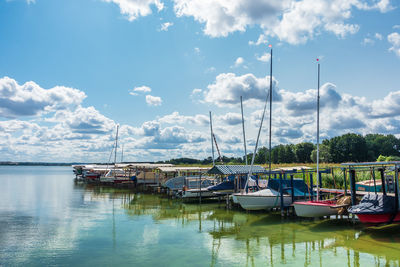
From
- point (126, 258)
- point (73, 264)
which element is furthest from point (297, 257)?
point (73, 264)

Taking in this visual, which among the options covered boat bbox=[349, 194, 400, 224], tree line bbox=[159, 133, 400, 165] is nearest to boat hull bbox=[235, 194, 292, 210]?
covered boat bbox=[349, 194, 400, 224]

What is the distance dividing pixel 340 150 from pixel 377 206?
9601 centimetres

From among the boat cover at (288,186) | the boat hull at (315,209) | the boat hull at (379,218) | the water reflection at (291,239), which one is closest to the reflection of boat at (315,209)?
the boat hull at (315,209)

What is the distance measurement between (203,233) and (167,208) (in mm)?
10661

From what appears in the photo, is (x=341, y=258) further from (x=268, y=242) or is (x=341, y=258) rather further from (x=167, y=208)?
(x=167, y=208)

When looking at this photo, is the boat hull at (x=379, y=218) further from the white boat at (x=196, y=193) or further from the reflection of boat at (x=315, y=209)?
the white boat at (x=196, y=193)

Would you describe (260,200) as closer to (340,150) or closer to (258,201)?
(258,201)

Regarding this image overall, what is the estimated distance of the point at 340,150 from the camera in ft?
344

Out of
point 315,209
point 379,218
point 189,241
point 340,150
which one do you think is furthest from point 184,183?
point 340,150

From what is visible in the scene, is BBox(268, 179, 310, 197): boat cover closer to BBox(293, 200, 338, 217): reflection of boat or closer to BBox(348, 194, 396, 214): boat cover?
BBox(293, 200, 338, 217): reflection of boat

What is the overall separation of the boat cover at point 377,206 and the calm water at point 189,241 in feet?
4.37

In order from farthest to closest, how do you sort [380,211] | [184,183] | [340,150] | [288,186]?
[340,150] < [184,183] < [288,186] < [380,211]

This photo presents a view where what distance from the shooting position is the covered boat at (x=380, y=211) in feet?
53.8

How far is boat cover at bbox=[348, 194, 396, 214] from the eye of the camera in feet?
53.9
